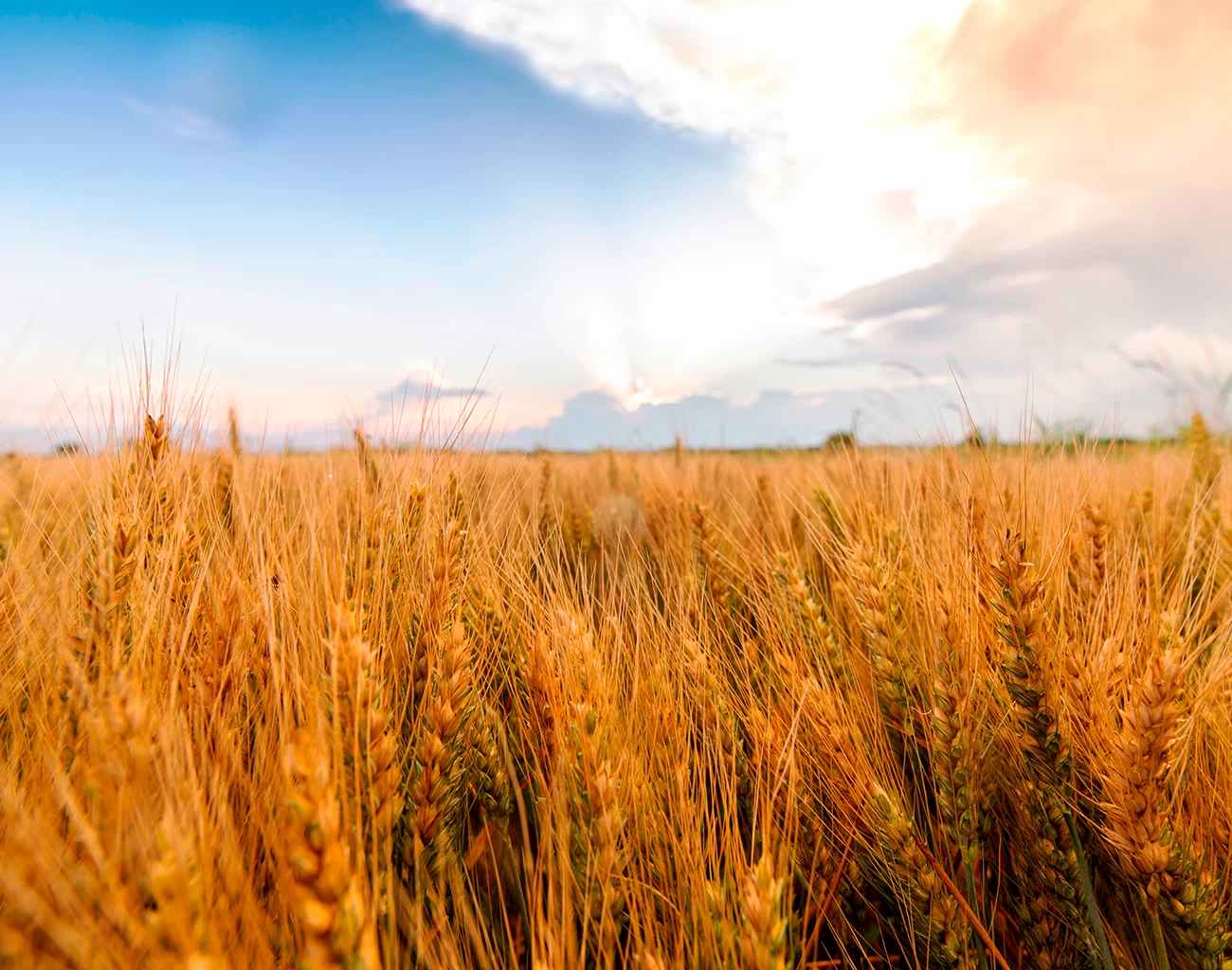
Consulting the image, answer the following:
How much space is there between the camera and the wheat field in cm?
70

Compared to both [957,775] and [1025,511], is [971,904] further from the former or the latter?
[1025,511]

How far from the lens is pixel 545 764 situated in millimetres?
1277


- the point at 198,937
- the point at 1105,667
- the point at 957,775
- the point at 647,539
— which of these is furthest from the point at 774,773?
the point at 647,539

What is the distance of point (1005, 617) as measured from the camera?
1.18m

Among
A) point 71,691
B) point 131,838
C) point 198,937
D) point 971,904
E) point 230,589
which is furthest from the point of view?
point 230,589

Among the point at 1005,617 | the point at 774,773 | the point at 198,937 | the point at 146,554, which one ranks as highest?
the point at 146,554

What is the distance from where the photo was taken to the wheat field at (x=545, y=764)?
702mm

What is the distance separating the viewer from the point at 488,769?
1.21 meters

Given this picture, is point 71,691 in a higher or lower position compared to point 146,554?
lower

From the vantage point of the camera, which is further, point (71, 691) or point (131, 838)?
point (71, 691)

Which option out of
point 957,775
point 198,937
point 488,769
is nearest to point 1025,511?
point 957,775

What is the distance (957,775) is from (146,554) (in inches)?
69.5

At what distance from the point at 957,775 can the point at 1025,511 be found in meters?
0.59

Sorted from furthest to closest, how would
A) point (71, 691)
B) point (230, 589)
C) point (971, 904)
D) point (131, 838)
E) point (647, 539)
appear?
point (647, 539)
point (230, 589)
point (971, 904)
point (71, 691)
point (131, 838)
